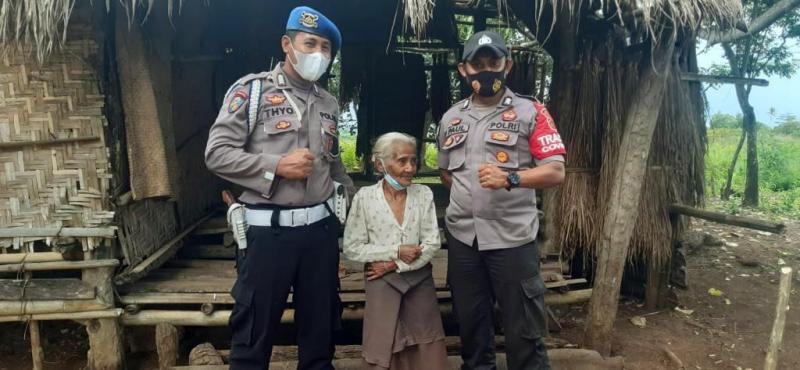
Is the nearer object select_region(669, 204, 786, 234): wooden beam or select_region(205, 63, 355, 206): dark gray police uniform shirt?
select_region(205, 63, 355, 206): dark gray police uniform shirt

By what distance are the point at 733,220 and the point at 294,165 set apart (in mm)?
3723

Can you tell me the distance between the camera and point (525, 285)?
2.56 metres

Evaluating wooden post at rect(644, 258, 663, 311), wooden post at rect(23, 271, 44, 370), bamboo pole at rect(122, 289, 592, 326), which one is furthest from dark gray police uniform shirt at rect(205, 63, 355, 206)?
wooden post at rect(644, 258, 663, 311)

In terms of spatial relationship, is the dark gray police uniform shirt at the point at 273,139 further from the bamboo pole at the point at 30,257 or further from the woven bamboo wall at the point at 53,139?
the bamboo pole at the point at 30,257

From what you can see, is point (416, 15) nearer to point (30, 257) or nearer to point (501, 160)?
point (501, 160)

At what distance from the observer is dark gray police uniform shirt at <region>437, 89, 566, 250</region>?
2562mm

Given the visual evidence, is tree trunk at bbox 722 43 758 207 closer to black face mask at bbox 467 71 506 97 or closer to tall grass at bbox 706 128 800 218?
tall grass at bbox 706 128 800 218

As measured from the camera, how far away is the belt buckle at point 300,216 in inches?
95.2

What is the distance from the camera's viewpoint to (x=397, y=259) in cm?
266

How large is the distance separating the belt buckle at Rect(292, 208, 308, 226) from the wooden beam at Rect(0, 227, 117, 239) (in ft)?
5.36

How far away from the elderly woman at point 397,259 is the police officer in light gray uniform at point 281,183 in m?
0.24

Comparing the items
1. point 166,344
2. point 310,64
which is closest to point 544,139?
point 310,64

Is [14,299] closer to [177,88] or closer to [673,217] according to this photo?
[177,88]

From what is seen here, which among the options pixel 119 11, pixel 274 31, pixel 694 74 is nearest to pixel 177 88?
pixel 119 11
